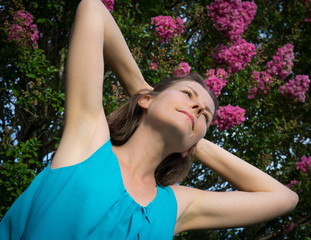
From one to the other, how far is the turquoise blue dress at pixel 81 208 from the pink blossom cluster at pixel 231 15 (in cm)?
245

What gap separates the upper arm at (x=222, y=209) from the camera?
1679 millimetres

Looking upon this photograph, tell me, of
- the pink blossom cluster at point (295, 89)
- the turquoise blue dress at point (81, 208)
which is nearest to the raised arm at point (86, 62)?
the turquoise blue dress at point (81, 208)

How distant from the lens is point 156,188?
5.43 feet

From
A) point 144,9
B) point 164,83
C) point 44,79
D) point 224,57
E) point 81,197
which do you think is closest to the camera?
point 81,197

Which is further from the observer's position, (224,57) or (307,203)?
(307,203)

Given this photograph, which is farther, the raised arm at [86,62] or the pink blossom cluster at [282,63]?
the pink blossom cluster at [282,63]

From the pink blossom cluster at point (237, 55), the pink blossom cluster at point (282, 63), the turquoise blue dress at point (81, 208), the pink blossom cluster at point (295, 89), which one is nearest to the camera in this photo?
the turquoise blue dress at point (81, 208)

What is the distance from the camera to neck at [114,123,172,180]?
61.8 inches

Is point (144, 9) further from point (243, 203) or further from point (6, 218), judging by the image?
point (6, 218)

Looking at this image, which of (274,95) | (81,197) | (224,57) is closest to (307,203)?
(274,95)

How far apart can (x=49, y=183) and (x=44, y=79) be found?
197 centimetres

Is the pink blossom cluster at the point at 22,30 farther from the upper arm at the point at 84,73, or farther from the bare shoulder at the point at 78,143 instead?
the bare shoulder at the point at 78,143

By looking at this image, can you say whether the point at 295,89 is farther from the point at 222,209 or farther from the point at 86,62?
the point at 86,62

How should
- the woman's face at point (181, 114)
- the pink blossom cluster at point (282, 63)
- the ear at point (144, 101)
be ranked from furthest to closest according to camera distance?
1. the pink blossom cluster at point (282, 63)
2. the ear at point (144, 101)
3. the woman's face at point (181, 114)
